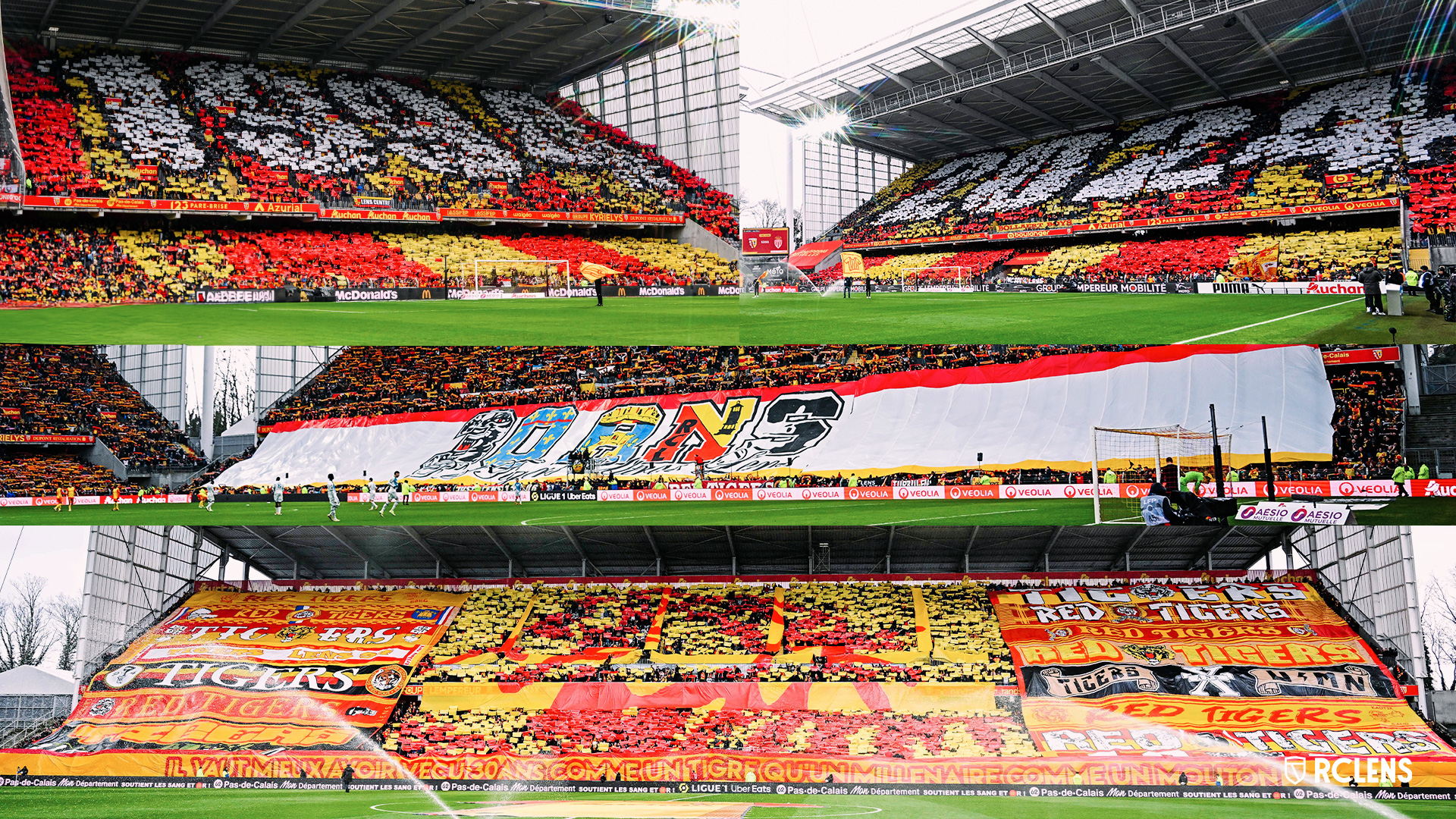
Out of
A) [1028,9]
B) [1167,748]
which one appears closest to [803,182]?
[1028,9]

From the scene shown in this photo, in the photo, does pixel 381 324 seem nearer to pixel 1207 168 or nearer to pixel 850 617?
pixel 850 617

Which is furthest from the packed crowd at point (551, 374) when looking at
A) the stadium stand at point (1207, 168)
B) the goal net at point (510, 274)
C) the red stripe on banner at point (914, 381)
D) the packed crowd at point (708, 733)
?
the packed crowd at point (708, 733)

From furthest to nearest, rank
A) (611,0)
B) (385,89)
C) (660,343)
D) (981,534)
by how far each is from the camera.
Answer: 1. (385,89)
2. (611,0)
3. (981,534)
4. (660,343)

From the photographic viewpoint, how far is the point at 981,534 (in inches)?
1011

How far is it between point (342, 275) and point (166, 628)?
11.5m

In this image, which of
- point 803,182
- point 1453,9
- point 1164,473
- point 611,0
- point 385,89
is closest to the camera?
point 1453,9

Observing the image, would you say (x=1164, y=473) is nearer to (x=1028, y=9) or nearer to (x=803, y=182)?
(x=803, y=182)

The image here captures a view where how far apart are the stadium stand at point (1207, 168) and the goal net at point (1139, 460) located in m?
7.35

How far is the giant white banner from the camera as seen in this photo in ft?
74.8

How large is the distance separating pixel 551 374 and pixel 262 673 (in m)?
13.2

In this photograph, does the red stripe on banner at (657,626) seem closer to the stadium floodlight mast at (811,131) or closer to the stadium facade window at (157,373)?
the stadium floodlight mast at (811,131)

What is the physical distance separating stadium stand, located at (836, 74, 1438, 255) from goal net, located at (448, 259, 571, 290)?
29.7 feet

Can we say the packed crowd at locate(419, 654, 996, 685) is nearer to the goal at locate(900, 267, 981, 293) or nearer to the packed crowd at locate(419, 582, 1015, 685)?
the packed crowd at locate(419, 582, 1015, 685)

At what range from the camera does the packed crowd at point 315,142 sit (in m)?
28.1
